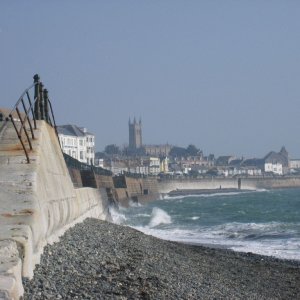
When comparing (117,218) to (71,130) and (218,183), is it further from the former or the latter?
(218,183)

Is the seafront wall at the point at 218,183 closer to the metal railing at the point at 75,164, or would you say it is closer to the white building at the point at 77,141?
the white building at the point at 77,141

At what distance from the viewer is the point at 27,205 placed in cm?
994

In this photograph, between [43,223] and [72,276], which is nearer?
[72,276]

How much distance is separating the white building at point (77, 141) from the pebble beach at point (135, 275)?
8748 cm

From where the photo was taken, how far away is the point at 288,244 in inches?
1125

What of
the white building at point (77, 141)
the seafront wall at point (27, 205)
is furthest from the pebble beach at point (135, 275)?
the white building at point (77, 141)

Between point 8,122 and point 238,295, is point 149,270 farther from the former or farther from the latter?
point 8,122

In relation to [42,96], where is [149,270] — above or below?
below

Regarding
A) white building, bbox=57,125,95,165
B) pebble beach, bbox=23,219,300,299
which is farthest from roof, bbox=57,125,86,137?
pebble beach, bbox=23,219,300,299

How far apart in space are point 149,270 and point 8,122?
509 cm

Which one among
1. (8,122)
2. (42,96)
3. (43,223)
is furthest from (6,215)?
(42,96)

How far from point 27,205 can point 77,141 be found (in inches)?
4054

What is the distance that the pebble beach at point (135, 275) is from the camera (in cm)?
873

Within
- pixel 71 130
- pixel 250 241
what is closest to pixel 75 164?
pixel 250 241
